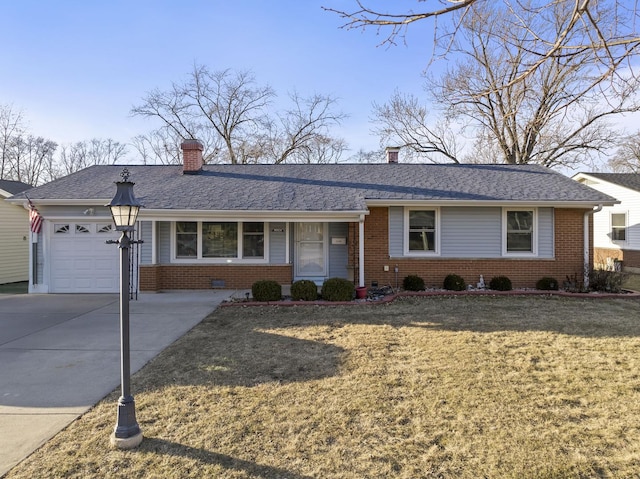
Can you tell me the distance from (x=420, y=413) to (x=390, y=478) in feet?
3.62

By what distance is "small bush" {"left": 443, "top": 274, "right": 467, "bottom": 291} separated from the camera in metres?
10.9

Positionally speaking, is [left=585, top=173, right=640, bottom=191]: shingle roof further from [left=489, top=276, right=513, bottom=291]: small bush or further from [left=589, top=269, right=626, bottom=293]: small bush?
[left=489, top=276, right=513, bottom=291]: small bush

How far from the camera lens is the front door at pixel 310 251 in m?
11.9

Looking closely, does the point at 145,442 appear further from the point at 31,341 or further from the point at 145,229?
the point at 145,229

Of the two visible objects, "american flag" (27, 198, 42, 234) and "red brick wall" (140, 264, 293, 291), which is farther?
"red brick wall" (140, 264, 293, 291)

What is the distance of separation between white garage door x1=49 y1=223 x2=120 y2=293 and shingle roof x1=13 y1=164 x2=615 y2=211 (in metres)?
1.03

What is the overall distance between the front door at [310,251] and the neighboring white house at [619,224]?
41.2 ft

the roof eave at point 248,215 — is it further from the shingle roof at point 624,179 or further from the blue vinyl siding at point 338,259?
the shingle roof at point 624,179

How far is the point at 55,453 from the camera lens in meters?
3.23

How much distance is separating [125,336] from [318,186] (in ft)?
30.0

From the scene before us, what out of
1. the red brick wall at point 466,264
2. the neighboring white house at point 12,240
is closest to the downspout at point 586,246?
the red brick wall at point 466,264

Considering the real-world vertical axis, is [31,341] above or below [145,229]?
below

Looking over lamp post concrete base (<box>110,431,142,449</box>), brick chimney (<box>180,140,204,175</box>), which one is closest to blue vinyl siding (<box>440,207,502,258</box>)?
brick chimney (<box>180,140,204,175</box>)

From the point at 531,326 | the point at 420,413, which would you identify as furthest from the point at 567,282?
the point at 420,413
